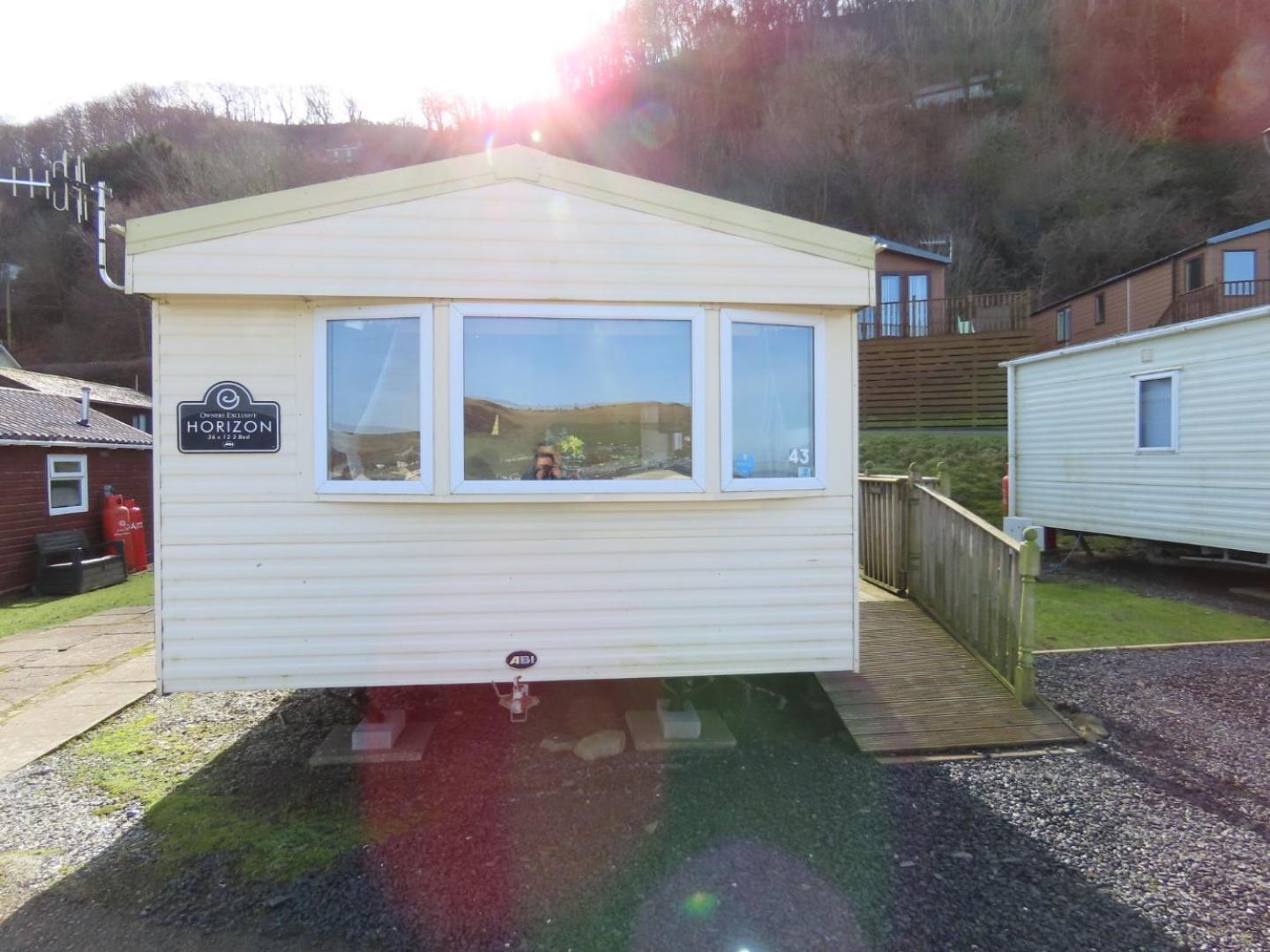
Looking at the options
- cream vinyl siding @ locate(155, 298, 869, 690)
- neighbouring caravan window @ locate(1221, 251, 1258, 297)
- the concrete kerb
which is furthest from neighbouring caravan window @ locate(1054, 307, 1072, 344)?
cream vinyl siding @ locate(155, 298, 869, 690)

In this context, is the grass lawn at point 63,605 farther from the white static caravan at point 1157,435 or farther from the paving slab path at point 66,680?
the white static caravan at point 1157,435

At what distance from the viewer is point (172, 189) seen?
103 feet

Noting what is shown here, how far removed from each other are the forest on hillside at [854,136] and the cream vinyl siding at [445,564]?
27946 millimetres

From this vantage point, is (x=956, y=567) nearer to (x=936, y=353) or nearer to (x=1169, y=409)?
(x=1169, y=409)

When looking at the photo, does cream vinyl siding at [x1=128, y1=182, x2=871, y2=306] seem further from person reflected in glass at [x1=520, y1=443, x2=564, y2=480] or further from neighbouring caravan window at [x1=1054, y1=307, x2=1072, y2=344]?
neighbouring caravan window at [x1=1054, y1=307, x2=1072, y2=344]

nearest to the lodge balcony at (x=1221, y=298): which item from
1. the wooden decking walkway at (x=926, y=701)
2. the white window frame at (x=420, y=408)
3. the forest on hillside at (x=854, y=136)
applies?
the forest on hillside at (x=854, y=136)

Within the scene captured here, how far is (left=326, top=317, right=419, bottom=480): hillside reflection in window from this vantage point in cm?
372

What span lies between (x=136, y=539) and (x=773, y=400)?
13.4 meters

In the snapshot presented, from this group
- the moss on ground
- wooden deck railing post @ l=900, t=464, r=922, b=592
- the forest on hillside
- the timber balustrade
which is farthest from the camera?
the forest on hillside

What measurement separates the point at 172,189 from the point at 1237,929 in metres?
38.3

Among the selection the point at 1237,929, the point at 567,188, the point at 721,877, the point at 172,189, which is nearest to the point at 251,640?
the point at 721,877

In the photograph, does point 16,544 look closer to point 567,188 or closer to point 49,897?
point 49,897

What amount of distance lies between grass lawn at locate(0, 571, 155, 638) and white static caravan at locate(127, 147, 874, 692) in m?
5.90

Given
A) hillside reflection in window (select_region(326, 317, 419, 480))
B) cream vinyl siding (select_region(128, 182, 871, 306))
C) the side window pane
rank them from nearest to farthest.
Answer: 1. cream vinyl siding (select_region(128, 182, 871, 306))
2. hillside reflection in window (select_region(326, 317, 419, 480))
3. the side window pane
